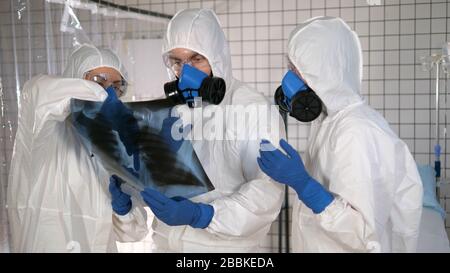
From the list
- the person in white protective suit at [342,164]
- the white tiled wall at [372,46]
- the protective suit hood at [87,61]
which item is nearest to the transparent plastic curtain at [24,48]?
the white tiled wall at [372,46]

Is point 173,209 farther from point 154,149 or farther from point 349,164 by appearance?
point 349,164

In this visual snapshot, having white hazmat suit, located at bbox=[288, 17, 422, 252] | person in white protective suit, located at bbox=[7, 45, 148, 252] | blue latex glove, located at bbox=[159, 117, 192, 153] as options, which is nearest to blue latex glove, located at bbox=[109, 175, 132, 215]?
person in white protective suit, located at bbox=[7, 45, 148, 252]

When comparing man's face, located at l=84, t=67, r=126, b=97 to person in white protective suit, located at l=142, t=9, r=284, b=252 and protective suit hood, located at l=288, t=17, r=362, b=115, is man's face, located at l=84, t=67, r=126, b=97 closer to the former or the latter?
person in white protective suit, located at l=142, t=9, r=284, b=252

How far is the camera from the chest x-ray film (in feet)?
3.29

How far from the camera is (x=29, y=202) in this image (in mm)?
1132

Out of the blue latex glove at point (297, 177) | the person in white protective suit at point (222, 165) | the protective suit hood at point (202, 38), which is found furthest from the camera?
the protective suit hood at point (202, 38)

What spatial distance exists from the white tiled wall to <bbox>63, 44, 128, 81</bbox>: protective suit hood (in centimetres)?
17

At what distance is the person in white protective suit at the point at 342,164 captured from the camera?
0.96 metres

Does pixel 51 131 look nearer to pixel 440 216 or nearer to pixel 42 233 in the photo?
pixel 42 233

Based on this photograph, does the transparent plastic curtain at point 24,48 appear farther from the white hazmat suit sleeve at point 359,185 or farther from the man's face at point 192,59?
the white hazmat suit sleeve at point 359,185

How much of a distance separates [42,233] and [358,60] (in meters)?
0.97

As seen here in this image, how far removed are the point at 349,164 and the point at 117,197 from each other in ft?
2.09

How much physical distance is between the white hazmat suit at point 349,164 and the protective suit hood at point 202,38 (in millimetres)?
225
